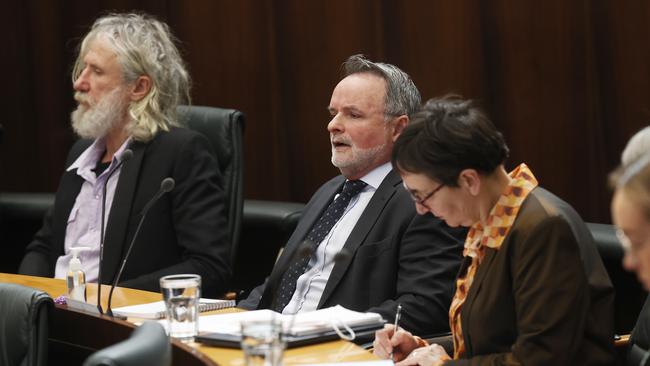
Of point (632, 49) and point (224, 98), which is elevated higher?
point (632, 49)

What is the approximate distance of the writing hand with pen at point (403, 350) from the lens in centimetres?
252

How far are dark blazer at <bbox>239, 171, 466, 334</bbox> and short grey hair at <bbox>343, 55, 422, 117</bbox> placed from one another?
0.76 ft

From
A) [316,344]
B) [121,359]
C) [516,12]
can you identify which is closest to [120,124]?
[516,12]

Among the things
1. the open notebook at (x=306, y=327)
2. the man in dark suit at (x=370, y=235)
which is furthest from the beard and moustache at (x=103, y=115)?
the open notebook at (x=306, y=327)

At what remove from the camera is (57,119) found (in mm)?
5746

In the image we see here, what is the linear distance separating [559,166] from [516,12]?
626 mm

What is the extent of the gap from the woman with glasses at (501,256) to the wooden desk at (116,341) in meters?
0.20

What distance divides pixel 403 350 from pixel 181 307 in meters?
0.54

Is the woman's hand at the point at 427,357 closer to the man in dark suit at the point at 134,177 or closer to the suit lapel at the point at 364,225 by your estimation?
the suit lapel at the point at 364,225

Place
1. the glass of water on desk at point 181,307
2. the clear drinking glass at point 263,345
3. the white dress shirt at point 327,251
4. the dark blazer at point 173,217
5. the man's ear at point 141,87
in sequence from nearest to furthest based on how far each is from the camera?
the clear drinking glass at point 263,345, the glass of water on desk at point 181,307, the white dress shirt at point 327,251, the dark blazer at point 173,217, the man's ear at point 141,87

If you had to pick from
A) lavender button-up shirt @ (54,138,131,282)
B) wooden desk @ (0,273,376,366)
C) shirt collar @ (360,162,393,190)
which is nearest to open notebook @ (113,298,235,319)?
wooden desk @ (0,273,376,366)

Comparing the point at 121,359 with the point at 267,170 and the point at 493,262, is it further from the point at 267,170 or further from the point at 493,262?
the point at 267,170

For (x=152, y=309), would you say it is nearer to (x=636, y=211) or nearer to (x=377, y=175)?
(x=377, y=175)

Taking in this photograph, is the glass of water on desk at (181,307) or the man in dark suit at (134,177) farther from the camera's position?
the man in dark suit at (134,177)
